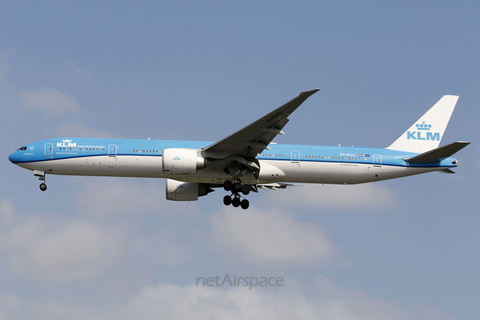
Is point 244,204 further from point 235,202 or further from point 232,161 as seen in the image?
point 232,161

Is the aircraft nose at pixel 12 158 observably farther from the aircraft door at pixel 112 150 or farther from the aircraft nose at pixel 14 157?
the aircraft door at pixel 112 150

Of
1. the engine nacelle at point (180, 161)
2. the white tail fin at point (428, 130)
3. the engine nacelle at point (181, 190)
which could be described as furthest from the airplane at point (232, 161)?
the engine nacelle at point (181, 190)

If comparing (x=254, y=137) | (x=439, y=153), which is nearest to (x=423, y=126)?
(x=439, y=153)

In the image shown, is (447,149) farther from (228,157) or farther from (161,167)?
(161,167)

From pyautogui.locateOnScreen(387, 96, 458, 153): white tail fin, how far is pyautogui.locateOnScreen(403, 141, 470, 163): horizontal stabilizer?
78.4 inches

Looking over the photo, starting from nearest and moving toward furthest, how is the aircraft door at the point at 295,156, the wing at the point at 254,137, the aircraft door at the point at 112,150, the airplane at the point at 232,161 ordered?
1. the wing at the point at 254,137
2. the airplane at the point at 232,161
3. the aircraft door at the point at 112,150
4. the aircraft door at the point at 295,156

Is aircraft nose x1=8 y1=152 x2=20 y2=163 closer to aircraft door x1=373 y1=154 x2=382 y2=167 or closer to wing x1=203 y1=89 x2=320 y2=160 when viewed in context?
wing x1=203 y1=89 x2=320 y2=160

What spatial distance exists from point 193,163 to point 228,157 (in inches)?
83.7

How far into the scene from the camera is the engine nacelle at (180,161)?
30.1m

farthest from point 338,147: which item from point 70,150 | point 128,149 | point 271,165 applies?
point 70,150

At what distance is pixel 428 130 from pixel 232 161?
14306 mm

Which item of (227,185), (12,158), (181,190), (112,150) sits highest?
(112,150)

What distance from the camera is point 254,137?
1193 inches

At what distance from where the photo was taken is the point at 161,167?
105 feet
